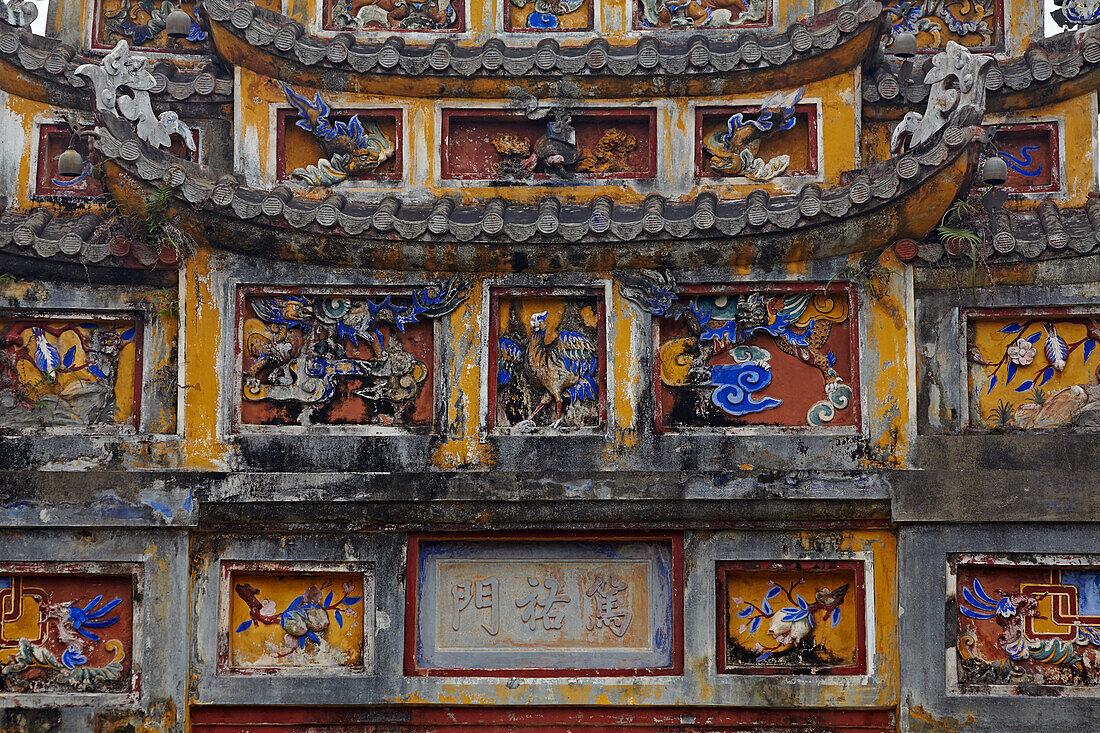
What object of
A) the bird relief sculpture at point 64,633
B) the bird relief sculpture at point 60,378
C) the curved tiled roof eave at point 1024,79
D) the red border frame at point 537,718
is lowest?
the red border frame at point 537,718

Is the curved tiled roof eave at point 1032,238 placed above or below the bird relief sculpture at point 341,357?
→ above

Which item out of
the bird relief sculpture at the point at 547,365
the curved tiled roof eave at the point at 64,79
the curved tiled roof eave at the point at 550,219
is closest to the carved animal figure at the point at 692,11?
the curved tiled roof eave at the point at 550,219

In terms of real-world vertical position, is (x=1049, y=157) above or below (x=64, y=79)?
below

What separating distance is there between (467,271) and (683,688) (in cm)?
369

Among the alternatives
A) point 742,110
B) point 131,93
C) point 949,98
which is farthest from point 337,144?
point 949,98

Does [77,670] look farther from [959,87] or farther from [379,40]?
[959,87]

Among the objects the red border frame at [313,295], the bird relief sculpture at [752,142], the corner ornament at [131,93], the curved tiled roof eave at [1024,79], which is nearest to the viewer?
the corner ornament at [131,93]

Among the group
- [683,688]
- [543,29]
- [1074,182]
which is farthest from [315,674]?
[1074,182]

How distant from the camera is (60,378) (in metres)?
9.70

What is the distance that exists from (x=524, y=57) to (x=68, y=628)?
19.1 feet

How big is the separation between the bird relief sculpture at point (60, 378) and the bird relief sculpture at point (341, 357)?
106 cm

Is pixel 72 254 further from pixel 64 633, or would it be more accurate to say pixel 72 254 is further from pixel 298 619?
pixel 298 619

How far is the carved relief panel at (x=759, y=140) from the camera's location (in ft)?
32.7

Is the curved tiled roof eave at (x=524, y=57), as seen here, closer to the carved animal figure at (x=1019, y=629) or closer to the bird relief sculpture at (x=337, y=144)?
the bird relief sculpture at (x=337, y=144)
